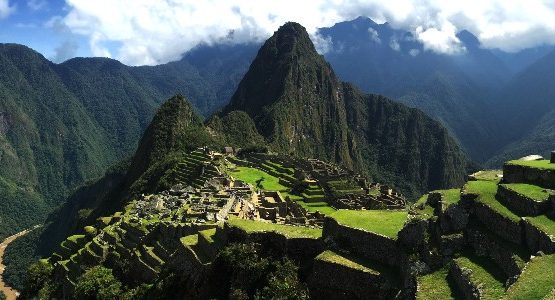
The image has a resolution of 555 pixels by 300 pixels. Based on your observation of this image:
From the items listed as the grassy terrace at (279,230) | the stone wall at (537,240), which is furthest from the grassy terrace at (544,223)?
the grassy terrace at (279,230)

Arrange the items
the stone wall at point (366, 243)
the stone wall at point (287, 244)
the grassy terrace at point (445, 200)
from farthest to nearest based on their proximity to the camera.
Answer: the stone wall at point (287, 244) < the grassy terrace at point (445, 200) < the stone wall at point (366, 243)

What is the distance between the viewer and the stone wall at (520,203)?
699 inches

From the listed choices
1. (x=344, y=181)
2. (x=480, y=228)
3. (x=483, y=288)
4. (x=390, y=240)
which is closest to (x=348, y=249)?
(x=390, y=240)

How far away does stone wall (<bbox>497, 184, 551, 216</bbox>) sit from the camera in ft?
58.3

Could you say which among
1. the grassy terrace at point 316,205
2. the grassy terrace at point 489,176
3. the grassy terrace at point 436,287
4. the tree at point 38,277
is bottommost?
the tree at point 38,277

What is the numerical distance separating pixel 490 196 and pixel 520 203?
1693 mm

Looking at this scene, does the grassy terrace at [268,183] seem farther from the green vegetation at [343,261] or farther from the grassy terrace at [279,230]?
the green vegetation at [343,261]

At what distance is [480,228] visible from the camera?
739 inches

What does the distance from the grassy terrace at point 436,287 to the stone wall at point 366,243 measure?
7.05 feet

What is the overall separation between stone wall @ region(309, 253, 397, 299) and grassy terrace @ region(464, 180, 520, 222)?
464 centimetres

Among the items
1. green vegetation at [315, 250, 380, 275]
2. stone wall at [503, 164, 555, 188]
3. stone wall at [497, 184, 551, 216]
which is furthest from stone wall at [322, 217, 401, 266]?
stone wall at [503, 164, 555, 188]

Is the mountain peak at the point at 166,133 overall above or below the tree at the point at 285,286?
above

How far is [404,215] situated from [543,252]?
8161 mm

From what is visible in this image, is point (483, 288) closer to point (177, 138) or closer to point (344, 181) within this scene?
point (344, 181)
